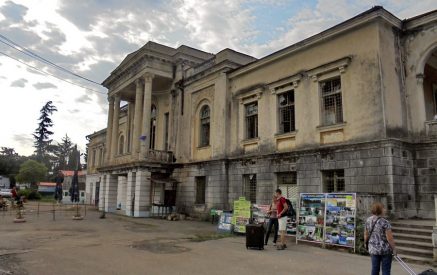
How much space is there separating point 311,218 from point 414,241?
3098 mm

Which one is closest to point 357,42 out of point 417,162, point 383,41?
point 383,41

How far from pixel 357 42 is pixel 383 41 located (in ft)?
3.42

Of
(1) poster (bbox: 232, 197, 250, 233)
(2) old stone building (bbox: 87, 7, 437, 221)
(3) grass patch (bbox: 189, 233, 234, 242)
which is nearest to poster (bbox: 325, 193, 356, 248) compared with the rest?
(2) old stone building (bbox: 87, 7, 437, 221)

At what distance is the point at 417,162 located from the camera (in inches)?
535

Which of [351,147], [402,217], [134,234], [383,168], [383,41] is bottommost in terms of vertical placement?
[134,234]

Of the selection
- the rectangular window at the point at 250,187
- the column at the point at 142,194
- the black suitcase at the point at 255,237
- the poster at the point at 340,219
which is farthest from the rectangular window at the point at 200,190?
the poster at the point at 340,219

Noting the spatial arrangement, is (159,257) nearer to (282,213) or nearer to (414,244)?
(282,213)

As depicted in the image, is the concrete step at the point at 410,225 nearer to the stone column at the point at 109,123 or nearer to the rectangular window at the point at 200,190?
the rectangular window at the point at 200,190

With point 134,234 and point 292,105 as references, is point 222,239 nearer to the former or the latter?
point 134,234

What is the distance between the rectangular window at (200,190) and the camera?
22484 mm

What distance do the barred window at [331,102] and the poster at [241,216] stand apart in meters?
5.22

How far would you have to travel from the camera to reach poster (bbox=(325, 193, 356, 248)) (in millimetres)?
10805

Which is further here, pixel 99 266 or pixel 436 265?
pixel 436 265

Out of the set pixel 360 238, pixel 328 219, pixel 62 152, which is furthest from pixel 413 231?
pixel 62 152
